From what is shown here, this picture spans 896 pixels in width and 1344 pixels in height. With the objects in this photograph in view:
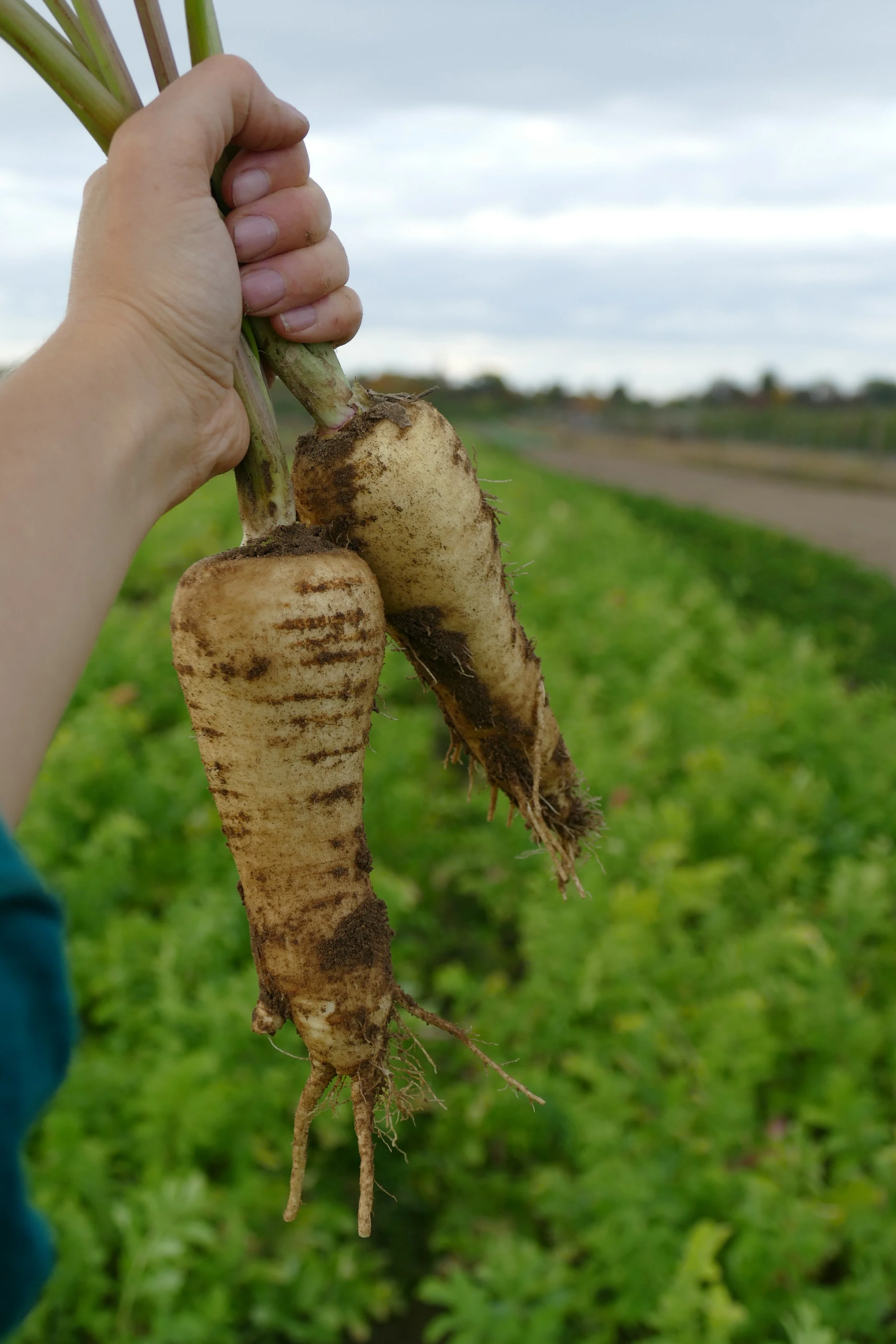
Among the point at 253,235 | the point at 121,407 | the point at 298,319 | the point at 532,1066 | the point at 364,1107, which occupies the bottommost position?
the point at 532,1066

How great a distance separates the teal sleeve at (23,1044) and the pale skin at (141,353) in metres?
0.25

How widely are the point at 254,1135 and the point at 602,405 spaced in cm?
8283

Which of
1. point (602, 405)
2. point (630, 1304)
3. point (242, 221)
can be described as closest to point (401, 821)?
point (630, 1304)

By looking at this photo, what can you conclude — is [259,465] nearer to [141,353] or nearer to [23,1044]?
[141,353]

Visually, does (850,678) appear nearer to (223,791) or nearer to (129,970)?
(129,970)

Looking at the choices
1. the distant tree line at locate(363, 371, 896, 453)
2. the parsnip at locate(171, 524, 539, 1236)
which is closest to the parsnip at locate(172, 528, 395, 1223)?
the parsnip at locate(171, 524, 539, 1236)

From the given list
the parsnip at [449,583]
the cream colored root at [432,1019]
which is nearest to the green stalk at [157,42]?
the parsnip at [449,583]

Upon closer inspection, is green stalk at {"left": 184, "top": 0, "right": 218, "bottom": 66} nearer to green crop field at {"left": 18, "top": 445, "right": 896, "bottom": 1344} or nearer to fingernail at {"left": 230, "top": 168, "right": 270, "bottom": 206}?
fingernail at {"left": 230, "top": 168, "right": 270, "bottom": 206}

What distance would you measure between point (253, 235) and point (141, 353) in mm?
292

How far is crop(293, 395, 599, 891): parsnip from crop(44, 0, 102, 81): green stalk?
0.55m

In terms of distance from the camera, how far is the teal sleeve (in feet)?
2.34

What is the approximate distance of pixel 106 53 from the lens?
52.1 inches

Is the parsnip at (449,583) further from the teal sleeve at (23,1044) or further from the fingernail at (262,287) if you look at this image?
the teal sleeve at (23,1044)

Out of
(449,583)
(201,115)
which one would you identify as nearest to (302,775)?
(449,583)
